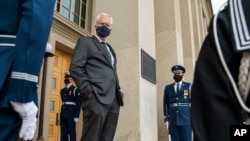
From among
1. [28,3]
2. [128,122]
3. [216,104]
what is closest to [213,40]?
[216,104]

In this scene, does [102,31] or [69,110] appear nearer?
[102,31]

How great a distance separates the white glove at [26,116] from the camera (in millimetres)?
1813

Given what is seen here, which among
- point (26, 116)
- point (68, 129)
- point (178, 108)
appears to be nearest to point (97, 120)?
point (26, 116)

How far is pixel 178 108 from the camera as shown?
6.75 meters

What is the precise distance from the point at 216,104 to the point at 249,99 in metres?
0.11

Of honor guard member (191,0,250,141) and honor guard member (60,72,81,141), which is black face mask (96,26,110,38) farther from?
honor guard member (60,72,81,141)

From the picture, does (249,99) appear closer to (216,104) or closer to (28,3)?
(216,104)

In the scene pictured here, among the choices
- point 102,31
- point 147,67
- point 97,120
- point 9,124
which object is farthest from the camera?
point 147,67

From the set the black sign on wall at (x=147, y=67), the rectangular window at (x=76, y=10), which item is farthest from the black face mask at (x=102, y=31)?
the rectangular window at (x=76, y=10)

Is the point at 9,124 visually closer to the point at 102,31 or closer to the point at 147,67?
the point at 102,31

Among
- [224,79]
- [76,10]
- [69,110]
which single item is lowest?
[224,79]

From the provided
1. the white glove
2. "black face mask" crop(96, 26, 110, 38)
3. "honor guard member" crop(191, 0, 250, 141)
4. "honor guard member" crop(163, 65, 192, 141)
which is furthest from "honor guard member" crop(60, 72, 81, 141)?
"honor guard member" crop(191, 0, 250, 141)

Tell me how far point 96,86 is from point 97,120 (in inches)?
15.0

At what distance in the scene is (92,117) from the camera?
3.44 meters
